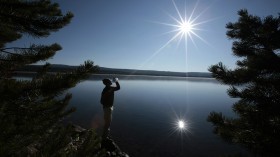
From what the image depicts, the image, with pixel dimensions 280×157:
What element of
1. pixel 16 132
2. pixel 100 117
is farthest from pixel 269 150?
pixel 100 117

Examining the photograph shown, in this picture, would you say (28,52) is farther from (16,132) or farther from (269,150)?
(269,150)

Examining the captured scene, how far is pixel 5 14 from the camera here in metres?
3.01

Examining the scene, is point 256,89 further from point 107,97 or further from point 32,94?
point 107,97

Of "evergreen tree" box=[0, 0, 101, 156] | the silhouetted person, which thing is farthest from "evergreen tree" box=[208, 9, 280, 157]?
the silhouetted person

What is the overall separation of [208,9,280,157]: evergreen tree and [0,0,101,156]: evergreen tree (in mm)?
3237

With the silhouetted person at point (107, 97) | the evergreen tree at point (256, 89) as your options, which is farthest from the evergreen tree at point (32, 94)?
the silhouetted person at point (107, 97)

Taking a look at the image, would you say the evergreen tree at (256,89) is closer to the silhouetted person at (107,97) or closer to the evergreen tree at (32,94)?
the evergreen tree at (32,94)

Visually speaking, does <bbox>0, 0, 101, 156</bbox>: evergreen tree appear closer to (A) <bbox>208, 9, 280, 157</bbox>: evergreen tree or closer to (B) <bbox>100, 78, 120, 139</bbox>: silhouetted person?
(A) <bbox>208, 9, 280, 157</bbox>: evergreen tree

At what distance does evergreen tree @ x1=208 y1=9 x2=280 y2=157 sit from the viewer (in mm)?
4535

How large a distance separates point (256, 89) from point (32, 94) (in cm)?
462

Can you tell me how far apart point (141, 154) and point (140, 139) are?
11.2ft

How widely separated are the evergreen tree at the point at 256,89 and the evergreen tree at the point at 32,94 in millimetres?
3237

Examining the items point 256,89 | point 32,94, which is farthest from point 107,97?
point 32,94

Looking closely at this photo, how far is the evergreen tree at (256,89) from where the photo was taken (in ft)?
14.9
